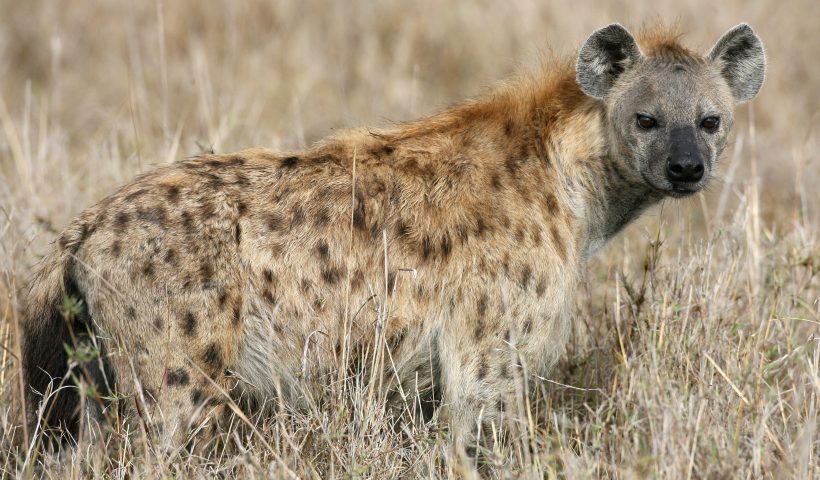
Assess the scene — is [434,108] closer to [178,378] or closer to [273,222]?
[273,222]

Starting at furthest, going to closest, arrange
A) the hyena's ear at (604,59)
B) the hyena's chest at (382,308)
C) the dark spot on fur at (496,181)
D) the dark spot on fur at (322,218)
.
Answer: the hyena's ear at (604,59)
the dark spot on fur at (496,181)
the dark spot on fur at (322,218)
the hyena's chest at (382,308)

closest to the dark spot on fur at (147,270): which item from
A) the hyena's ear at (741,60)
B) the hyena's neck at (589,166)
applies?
the hyena's neck at (589,166)

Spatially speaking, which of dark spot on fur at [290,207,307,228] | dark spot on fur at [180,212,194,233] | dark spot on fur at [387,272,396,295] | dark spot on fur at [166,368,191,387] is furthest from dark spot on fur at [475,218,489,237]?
dark spot on fur at [166,368,191,387]

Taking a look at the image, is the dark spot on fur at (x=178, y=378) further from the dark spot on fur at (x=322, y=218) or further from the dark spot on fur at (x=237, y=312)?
the dark spot on fur at (x=322, y=218)

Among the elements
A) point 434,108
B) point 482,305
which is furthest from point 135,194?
point 434,108

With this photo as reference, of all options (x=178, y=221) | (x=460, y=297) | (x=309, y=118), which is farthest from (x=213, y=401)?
(x=309, y=118)

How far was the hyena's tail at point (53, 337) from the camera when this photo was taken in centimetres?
373

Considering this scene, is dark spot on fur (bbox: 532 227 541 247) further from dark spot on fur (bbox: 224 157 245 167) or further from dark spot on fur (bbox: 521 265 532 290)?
dark spot on fur (bbox: 224 157 245 167)

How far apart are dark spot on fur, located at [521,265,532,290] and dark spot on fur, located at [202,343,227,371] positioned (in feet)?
3.60

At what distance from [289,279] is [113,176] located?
8.25ft

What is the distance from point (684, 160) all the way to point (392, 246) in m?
1.10

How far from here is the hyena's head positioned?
415cm

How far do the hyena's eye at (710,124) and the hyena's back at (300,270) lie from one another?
2.13ft

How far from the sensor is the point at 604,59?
4348 mm
